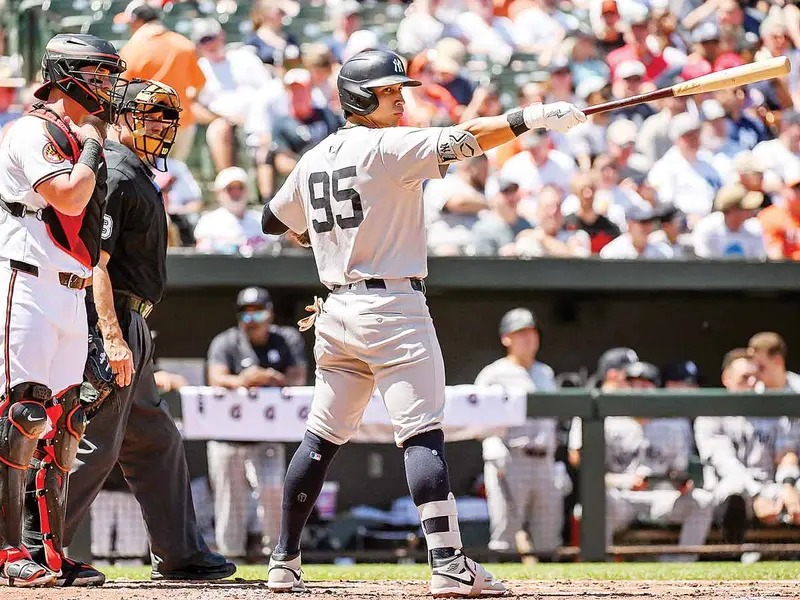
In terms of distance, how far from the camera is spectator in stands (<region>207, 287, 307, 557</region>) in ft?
24.7

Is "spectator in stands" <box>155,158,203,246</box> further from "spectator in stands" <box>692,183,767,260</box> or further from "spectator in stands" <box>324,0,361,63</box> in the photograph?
"spectator in stands" <box>692,183,767,260</box>

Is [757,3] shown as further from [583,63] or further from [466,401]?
[466,401]

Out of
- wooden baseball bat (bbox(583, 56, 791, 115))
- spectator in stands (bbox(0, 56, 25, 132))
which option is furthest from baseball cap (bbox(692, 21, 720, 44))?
wooden baseball bat (bbox(583, 56, 791, 115))

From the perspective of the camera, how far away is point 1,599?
4.40 m

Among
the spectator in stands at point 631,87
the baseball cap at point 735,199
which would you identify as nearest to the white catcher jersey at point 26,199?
the baseball cap at point 735,199

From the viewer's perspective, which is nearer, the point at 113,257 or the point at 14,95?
the point at 113,257

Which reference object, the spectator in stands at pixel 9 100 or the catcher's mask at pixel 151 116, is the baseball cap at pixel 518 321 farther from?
the spectator in stands at pixel 9 100

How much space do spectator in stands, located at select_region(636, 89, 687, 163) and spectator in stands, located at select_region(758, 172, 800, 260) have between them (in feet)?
4.31

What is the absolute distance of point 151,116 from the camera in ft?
17.6

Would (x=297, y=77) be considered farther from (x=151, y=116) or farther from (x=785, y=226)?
(x=151, y=116)

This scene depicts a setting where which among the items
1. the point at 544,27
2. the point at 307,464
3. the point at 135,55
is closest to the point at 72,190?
the point at 307,464

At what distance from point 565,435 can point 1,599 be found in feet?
13.3

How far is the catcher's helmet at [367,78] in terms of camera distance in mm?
4742

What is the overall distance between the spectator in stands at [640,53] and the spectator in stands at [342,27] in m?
2.29
